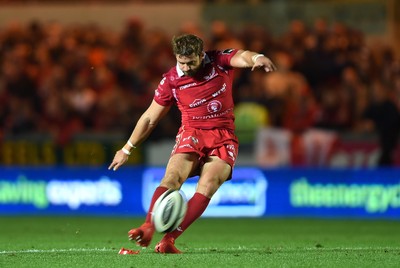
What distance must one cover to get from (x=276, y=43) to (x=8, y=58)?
5.12 m

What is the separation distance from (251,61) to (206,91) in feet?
2.20

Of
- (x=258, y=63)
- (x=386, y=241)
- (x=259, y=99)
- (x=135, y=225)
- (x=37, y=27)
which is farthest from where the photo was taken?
(x=37, y=27)

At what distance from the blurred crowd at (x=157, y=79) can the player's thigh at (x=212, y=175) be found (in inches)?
333

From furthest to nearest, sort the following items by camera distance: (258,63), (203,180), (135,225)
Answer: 1. (135,225)
2. (203,180)
3. (258,63)

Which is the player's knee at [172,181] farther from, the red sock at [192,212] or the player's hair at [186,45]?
the player's hair at [186,45]

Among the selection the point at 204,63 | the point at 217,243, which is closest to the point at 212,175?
the point at 204,63

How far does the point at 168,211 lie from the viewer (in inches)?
355

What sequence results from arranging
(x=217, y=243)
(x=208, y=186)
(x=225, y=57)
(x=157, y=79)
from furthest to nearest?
1. (x=157, y=79)
2. (x=217, y=243)
3. (x=225, y=57)
4. (x=208, y=186)

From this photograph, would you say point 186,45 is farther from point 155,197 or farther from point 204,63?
point 155,197

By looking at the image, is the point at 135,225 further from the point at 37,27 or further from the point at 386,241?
the point at 37,27

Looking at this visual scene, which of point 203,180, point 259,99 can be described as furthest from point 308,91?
point 203,180

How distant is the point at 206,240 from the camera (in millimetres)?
12422

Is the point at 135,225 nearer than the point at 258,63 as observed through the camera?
No

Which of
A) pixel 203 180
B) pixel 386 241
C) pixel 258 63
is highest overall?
pixel 258 63
